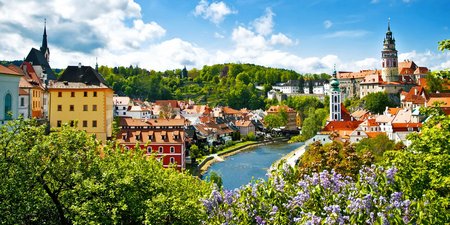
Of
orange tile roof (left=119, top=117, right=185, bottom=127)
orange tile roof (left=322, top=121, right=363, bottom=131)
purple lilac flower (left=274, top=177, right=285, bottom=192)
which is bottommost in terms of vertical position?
purple lilac flower (left=274, top=177, right=285, bottom=192)

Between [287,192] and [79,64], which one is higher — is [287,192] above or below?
below

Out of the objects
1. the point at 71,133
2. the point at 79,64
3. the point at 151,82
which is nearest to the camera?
the point at 71,133

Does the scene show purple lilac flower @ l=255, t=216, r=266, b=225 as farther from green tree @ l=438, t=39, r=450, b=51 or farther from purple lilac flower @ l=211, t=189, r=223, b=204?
green tree @ l=438, t=39, r=450, b=51

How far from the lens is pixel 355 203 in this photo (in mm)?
5539

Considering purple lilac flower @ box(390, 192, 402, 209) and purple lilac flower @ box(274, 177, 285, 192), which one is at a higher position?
purple lilac flower @ box(274, 177, 285, 192)

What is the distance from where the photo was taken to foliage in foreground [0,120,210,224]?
7707mm

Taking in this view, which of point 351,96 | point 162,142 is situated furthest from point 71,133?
point 351,96


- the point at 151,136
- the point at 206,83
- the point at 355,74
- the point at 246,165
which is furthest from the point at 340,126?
the point at 206,83

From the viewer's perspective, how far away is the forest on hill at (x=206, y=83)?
358 feet

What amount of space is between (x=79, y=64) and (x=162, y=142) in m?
8.11

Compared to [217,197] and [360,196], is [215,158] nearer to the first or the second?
[217,197]

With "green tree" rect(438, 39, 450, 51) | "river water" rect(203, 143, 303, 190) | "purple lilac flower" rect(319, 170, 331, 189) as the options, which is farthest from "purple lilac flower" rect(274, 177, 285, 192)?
"river water" rect(203, 143, 303, 190)

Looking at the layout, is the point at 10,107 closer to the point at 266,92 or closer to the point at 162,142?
the point at 162,142

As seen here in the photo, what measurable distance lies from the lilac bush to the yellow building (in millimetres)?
20097
